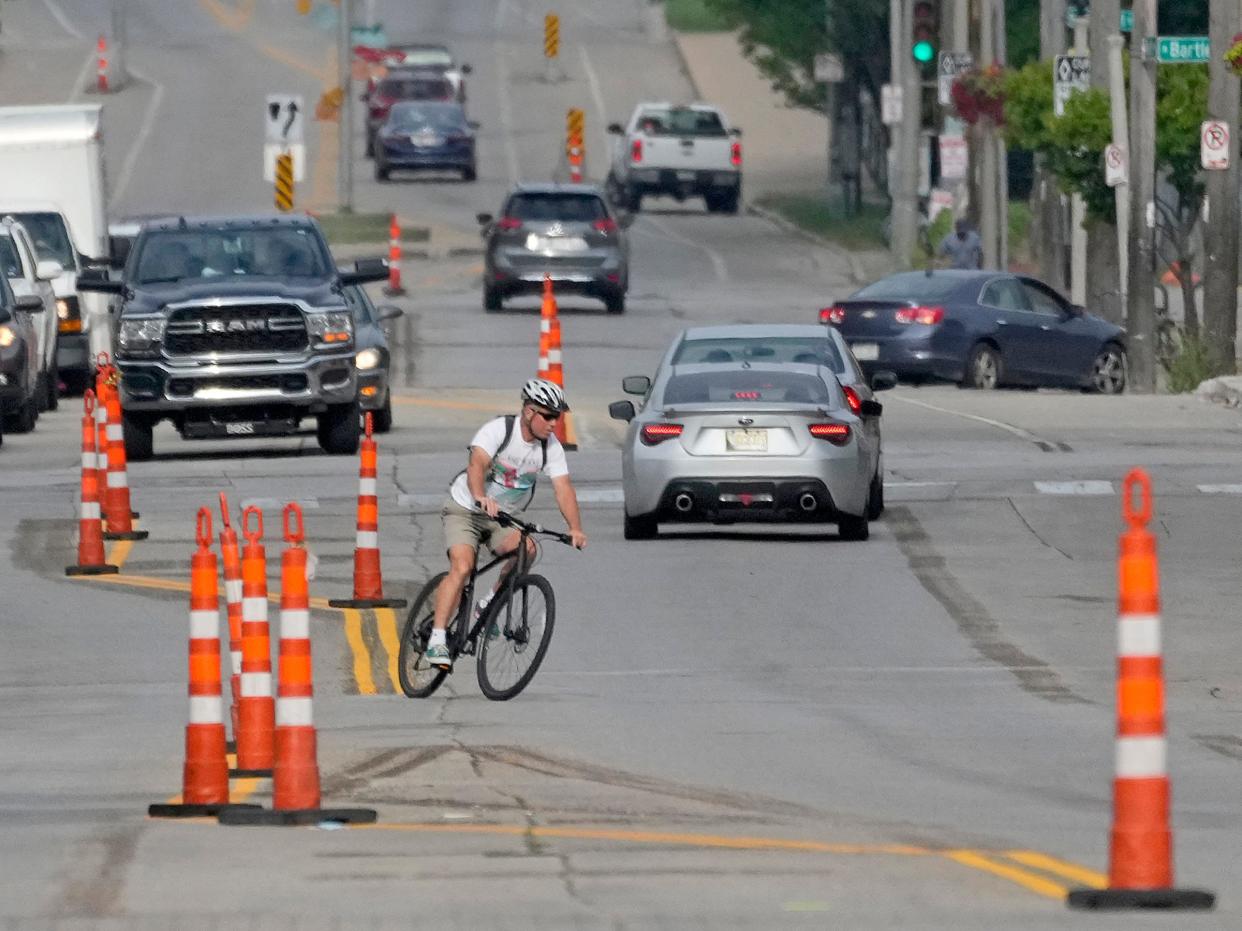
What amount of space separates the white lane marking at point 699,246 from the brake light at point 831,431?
3296 cm

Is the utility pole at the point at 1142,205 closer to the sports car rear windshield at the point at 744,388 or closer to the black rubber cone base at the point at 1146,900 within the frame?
the sports car rear windshield at the point at 744,388

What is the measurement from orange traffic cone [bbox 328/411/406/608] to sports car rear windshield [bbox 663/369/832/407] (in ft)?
11.9

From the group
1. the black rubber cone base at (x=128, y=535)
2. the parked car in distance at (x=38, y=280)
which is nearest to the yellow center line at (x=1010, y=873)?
the black rubber cone base at (x=128, y=535)

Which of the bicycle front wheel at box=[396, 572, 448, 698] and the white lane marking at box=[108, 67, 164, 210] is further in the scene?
the white lane marking at box=[108, 67, 164, 210]

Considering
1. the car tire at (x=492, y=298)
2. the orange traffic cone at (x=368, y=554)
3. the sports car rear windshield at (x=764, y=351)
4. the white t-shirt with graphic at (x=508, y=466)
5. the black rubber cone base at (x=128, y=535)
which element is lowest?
the car tire at (x=492, y=298)

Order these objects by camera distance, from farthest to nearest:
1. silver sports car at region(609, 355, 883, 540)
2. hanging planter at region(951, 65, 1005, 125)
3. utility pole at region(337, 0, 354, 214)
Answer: utility pole at region(337, 0, 354, 214) → hanging planter at region(951, 65, 1005, 125) → silver sports car at region(609, 355, 883, 540)

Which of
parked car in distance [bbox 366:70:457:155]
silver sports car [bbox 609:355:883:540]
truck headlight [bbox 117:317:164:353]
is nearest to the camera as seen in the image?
silver sports car [bbox 609:355:883:540]

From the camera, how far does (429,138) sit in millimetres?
69375

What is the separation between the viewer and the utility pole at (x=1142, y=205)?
36.0m

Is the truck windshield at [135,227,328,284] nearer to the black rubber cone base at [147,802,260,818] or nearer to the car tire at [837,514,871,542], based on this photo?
the car tire at [837,514,871,542]

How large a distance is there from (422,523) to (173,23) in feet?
243

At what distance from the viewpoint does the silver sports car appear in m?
21.2

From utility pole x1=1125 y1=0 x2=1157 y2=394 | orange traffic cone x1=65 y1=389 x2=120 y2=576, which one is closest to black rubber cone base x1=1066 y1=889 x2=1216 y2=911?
orange traffic cone x1=65 y1=389 x2=120 y2=576

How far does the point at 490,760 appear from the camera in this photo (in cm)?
1298
